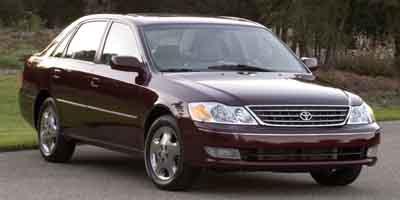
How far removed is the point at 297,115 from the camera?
9.69 m

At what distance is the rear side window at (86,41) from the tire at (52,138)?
1.92 feet

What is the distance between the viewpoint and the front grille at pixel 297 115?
9609 mm

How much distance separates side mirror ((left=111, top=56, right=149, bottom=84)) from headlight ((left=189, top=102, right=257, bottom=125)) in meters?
1.06

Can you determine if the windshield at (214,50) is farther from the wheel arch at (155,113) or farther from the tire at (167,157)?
the tire at (167,157)

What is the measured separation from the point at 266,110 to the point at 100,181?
2.05 m

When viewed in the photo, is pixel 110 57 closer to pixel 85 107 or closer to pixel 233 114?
pixel 85 107

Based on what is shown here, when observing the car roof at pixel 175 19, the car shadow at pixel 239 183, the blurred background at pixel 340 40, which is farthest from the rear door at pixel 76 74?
the blurred background at pixel 340 40

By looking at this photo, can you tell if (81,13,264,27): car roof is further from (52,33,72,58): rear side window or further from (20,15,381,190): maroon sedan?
(52,33,72,58): rear side window

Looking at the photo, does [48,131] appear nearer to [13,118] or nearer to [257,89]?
[257,89]

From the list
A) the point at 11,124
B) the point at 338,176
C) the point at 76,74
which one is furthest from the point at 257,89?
the point at 11,124

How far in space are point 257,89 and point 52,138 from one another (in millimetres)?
3264

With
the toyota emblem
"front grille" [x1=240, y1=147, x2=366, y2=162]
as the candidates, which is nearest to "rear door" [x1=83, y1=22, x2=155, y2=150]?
"front grille" [x1=240, y1=147, x2=366, y2=162]

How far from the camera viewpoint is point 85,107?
11539 mm

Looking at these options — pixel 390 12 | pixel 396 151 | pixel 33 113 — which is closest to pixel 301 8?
pixel 390 12
